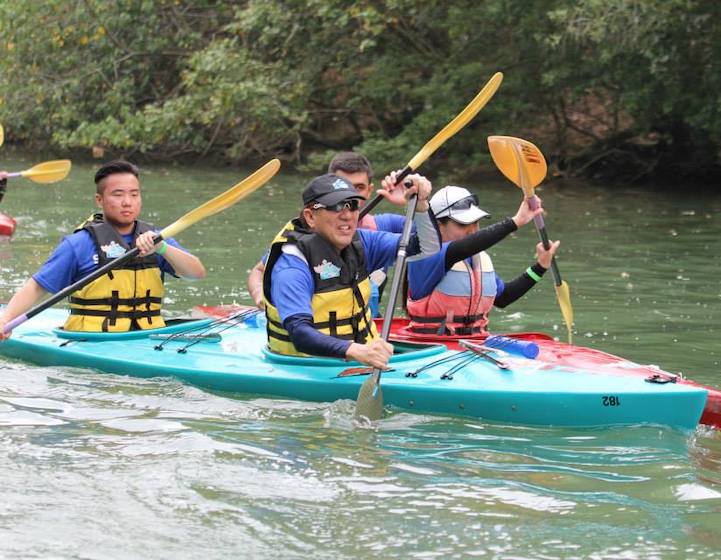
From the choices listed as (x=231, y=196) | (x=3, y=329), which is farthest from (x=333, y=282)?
(x=3, y=329)

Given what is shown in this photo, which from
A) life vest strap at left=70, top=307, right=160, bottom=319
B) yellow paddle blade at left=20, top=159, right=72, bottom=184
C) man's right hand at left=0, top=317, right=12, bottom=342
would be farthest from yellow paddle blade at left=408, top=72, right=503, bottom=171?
yellow paddle blade at left=20, top=159, right=72, bottom=184

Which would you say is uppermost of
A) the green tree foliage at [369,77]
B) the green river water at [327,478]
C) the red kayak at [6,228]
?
the green tree foliage at [369,77]

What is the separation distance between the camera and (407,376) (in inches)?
207

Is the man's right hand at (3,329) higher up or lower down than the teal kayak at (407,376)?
higher up

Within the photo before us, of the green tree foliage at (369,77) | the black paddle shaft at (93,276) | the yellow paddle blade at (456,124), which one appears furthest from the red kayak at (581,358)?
the green tree foliage at (369,77)

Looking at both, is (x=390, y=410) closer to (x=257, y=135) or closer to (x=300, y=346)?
(x=300, y=346)

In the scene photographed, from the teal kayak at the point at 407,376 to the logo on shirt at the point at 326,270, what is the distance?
411 mm

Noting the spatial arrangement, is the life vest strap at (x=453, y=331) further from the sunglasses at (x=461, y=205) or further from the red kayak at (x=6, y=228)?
the red kayak at (x=6, y=228)

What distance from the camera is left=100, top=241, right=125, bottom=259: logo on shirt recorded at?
5875 mm

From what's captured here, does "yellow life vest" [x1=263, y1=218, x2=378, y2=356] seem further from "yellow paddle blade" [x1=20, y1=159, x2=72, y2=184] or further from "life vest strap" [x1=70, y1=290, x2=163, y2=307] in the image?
"yellow paddle blade" [x1=20, y1=159, x2=72, y2=184]

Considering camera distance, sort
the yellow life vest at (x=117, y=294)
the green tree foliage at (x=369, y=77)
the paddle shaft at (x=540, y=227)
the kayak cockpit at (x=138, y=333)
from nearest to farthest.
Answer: the paddle shaft at (x=540, y=227) → the yellow life vest at (x=117, y=294) → the kayak cockpit at (x=138, y=333) → the green tree foliage at (x=369, y=77)

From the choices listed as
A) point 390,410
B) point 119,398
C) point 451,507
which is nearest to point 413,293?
point 390,410

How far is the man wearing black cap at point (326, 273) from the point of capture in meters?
5.08

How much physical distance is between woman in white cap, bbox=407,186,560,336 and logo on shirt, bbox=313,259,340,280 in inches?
19.2
